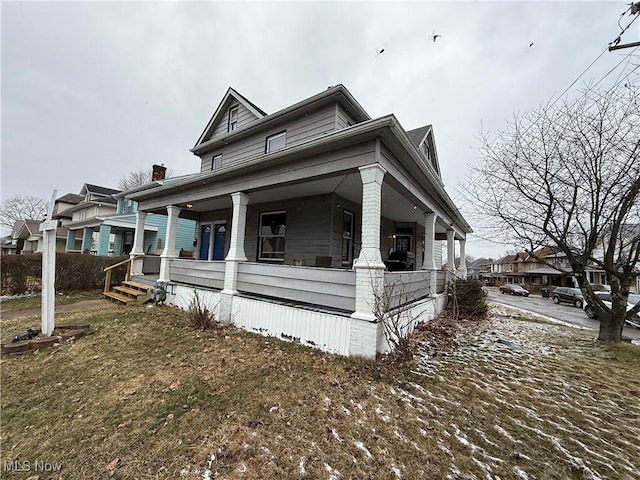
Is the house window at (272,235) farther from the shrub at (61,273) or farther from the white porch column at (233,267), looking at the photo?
the shrub at (61,273)

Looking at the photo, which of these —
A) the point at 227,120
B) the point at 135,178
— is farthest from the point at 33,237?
the point at 227,120

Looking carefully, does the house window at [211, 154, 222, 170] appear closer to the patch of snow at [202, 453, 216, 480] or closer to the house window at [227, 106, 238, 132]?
the house window at [227, 106, 238, 132]

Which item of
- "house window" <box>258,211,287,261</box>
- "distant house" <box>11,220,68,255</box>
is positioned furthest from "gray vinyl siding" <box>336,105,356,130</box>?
"distant house" <box>11,220,68,255</box>

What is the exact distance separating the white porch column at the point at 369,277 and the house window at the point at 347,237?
139 inches

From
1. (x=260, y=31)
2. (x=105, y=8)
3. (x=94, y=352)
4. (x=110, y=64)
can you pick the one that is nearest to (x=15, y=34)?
(x=105, y=8)

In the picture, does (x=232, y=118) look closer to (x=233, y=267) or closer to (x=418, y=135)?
(x=233, y=267)

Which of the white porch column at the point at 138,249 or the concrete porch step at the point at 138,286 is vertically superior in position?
the white porch column at the point at 138,249

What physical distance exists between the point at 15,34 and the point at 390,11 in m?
9.83

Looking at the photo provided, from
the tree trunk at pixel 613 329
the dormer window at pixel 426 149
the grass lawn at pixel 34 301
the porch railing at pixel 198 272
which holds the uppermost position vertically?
the dormer window at pixel 426 149

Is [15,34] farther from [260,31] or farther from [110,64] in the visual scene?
[260,31]

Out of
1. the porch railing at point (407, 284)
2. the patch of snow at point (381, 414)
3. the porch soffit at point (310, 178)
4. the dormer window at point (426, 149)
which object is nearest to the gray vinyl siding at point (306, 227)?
the porch soffit at point (310, 178)

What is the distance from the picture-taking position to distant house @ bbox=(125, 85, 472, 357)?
429cm

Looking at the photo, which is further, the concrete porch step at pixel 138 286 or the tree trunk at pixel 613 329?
the concrete porch step at pixel 138 286

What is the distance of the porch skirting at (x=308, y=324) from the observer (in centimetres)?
409
